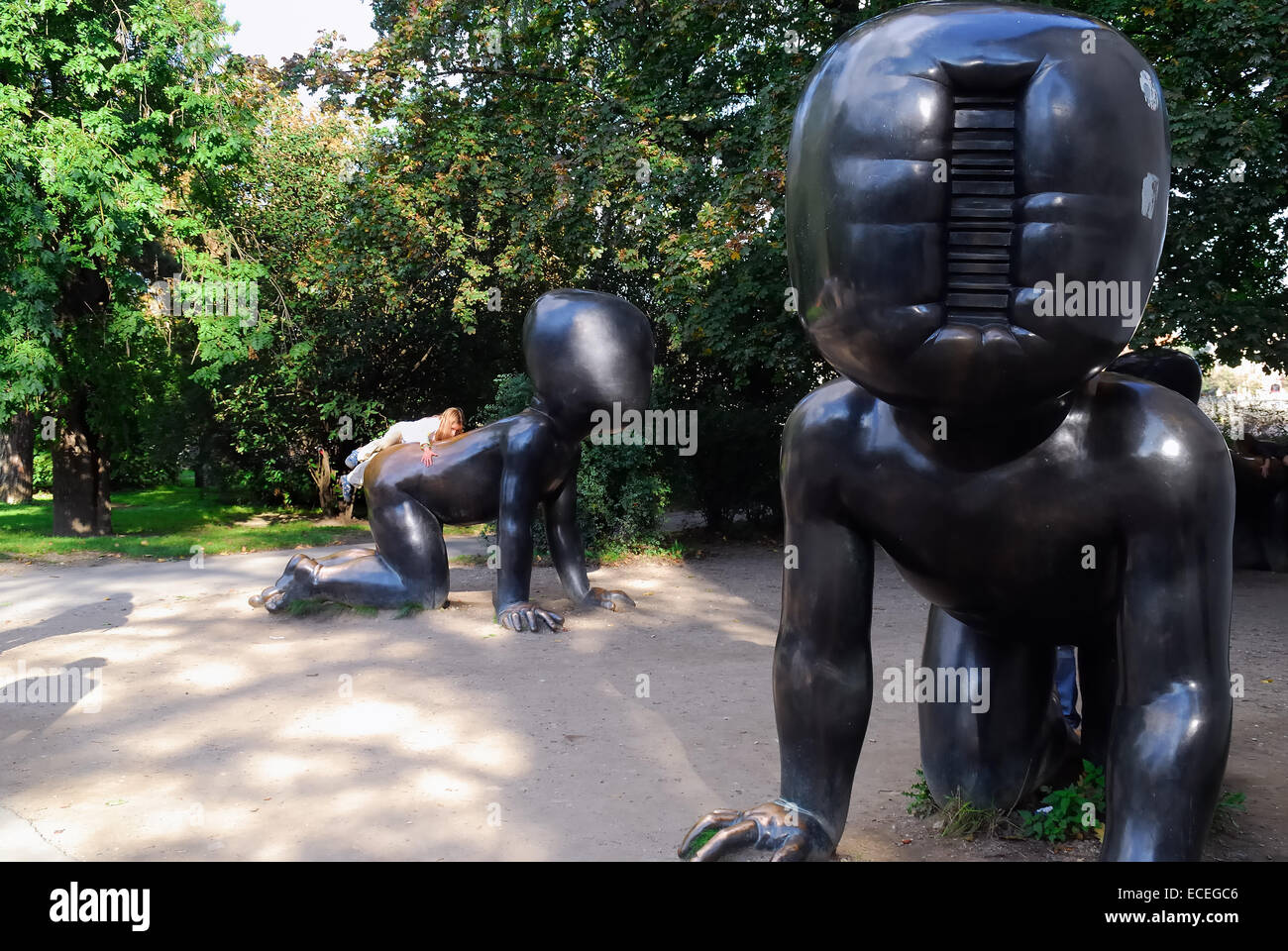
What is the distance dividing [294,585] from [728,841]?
5944 millimetres

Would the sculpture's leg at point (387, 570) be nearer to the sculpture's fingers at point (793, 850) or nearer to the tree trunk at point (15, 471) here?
the sculpture's fingers at point (793, 850)

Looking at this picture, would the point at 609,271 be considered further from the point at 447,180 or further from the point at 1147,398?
the point at 1147,398

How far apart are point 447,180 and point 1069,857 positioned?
10.0m

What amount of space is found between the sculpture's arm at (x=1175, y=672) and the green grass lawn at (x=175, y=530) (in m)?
12.3

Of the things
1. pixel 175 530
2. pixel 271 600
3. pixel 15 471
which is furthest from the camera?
pixel 15 471

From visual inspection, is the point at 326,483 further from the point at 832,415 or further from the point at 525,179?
the point at 832,415

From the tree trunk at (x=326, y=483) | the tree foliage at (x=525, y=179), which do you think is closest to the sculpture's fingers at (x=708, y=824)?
the tree foliage at (x=525, y=179)

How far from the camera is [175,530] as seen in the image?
1628 centimetres

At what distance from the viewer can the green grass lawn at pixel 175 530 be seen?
13.2 meters

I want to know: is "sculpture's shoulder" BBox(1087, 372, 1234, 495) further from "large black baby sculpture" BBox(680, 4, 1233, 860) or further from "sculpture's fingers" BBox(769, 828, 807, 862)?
"sculpture's fingers" BBox(769, 828, 807, 862)

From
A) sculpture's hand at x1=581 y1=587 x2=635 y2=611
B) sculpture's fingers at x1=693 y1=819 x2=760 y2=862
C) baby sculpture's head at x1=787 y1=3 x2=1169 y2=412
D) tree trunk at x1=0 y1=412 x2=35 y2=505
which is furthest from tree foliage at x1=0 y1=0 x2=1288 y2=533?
tree trunk at x1=0 y1=412 x2=35 y2=505

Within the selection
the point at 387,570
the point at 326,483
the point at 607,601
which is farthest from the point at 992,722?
the point at 326,483

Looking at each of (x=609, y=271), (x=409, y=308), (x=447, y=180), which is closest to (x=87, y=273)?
(x=409, y=308)

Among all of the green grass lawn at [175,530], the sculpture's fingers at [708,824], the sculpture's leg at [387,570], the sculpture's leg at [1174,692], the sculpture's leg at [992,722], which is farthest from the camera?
the green grass lawn at [175,530]
